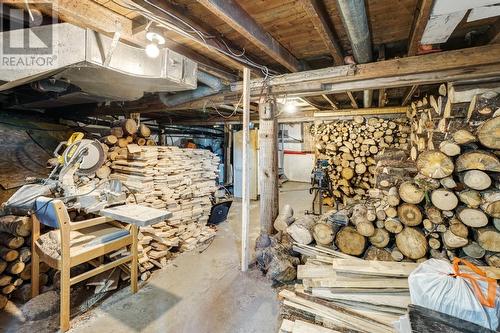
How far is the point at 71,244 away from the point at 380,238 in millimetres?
3611

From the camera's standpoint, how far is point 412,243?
2617 millimetres

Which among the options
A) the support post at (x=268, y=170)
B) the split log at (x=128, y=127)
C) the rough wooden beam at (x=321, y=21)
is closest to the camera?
the rough wooden beam at (x=321, y=21)

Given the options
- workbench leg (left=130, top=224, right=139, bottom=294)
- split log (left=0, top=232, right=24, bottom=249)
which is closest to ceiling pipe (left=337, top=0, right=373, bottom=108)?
workbench leg (left=130, top=224, right=139, bottom=294)

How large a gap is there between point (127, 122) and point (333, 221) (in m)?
4.04

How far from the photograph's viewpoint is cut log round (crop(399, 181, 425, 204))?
259 cm

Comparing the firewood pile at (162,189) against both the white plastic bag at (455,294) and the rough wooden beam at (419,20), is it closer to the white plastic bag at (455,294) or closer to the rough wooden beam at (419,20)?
the white plastic bag at (455,294)

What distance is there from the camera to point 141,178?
386 centimetres

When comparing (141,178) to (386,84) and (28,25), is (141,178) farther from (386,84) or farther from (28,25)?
(386,84)

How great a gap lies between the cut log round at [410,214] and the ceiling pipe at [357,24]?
73.3 inches

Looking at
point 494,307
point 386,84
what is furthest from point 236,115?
point 494,307

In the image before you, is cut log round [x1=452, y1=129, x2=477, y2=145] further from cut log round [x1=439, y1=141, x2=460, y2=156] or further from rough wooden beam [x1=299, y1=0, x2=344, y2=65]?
rough wooden beam [x1=299, y1=0, x2=344, y2=65]

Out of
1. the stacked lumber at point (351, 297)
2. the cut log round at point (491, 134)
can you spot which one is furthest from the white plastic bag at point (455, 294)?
the cut log round at point (491, 134)

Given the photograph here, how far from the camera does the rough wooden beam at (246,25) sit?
180cm

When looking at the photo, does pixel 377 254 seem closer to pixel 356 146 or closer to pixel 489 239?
pixel 489 239
